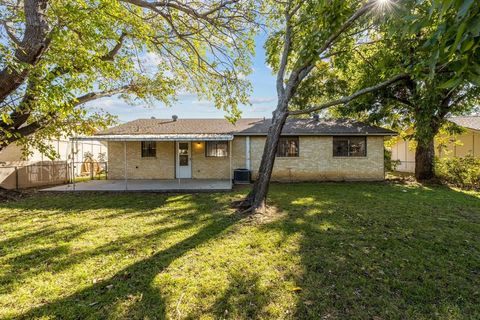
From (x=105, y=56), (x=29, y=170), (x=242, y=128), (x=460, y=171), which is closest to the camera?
(x=105, y=56)

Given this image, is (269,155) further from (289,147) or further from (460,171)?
(460,171)

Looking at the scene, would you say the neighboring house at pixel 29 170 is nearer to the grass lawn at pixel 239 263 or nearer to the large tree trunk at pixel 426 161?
the grass lawn at pixel 239 263

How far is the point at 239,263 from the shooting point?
3.95 meters

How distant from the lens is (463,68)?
1.62 m

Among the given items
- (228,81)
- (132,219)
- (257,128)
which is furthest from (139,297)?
(257,128)

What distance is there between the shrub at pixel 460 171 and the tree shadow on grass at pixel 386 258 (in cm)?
516

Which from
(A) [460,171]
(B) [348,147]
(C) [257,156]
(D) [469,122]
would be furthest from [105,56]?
(D) [469,122]

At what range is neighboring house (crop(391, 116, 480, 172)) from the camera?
50.5ft

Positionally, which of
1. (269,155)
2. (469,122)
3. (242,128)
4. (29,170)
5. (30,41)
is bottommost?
(29,170)

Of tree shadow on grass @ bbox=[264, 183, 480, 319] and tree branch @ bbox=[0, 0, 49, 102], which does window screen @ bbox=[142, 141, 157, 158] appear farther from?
tree branch @ bbox=[0, 0, 49, 102]

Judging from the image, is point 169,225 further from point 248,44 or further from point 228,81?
point 248,44

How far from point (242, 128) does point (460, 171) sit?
38.0 ft

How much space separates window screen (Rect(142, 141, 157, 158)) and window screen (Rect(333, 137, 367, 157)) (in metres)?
10.4

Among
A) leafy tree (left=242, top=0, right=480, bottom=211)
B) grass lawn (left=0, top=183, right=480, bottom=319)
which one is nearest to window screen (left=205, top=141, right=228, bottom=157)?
leafy tree (left=242, top=0, right=480, bottom=211)
